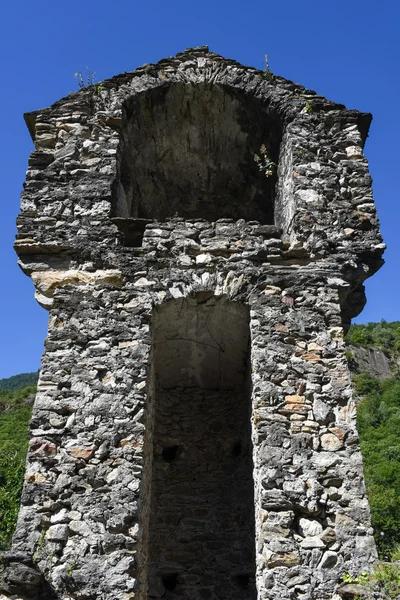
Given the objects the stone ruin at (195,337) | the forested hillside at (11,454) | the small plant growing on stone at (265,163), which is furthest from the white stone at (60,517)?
the small plant growing on stone at (265,163)

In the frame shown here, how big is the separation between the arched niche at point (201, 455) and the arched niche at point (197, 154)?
4.75 ft

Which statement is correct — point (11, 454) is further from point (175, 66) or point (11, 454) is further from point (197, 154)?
point (175, 66)

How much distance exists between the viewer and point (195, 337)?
560 cm

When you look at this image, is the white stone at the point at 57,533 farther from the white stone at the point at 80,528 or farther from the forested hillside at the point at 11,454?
the forested hillside at the point at 11,454

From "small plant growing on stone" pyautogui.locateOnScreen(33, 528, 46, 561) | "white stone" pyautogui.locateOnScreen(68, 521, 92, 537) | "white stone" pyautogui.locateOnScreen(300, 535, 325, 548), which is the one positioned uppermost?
"white stone" pyautogui.locateOnScreen(68, 521, 92, 537)

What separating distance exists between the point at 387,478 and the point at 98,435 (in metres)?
20.8

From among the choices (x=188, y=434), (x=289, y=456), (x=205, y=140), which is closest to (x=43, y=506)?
(x=289, y=456)

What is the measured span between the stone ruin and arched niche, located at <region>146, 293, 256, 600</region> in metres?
0.02

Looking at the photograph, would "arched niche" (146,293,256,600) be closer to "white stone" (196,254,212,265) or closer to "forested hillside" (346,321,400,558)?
"white stone" (196,254,212,265)

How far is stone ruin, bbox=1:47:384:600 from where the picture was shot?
156 inches

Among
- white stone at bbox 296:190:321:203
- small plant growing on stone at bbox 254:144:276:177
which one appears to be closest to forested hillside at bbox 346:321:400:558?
small plant growing on stone at bbox 254:144:276:177

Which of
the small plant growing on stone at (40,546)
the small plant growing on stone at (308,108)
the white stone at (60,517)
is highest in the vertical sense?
the small plant growing on stone at (308,108)

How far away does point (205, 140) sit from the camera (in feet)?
23.1

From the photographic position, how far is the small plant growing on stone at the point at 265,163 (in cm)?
641
